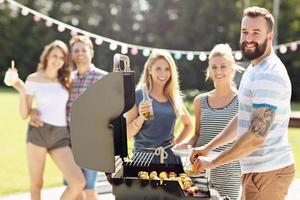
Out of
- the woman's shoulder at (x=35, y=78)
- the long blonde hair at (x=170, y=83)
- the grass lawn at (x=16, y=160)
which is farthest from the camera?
the grass lawn at (x=16, y=160)

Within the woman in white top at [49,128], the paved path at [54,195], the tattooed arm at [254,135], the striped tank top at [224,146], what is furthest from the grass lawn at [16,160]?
the tattooed arm at [254,135]

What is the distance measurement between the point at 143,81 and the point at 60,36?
2737 cm

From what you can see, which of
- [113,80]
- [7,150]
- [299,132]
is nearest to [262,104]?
[113,80]

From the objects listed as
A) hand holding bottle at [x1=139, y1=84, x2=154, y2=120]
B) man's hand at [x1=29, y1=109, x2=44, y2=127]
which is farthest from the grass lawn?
hand holding bottle at [x1=139, y1=84, x2=154, y2=120]

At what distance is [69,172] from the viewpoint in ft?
13.9

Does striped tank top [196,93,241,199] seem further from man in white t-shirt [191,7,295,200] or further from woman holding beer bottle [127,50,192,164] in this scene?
man in white t-shirt [191,7,295,200]

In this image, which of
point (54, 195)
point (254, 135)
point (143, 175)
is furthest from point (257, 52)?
point (54, 195)

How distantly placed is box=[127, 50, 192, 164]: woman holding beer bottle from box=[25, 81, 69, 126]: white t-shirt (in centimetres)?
77

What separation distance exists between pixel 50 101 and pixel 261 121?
2308 mm

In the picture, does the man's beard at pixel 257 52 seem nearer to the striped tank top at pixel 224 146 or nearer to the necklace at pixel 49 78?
the striped tank top at pixel 224 146

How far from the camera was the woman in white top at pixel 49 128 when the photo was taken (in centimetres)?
425

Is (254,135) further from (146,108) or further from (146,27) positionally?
(146,27)

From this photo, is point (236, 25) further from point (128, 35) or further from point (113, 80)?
point (113, 80)

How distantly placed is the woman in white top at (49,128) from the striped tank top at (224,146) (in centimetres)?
123
